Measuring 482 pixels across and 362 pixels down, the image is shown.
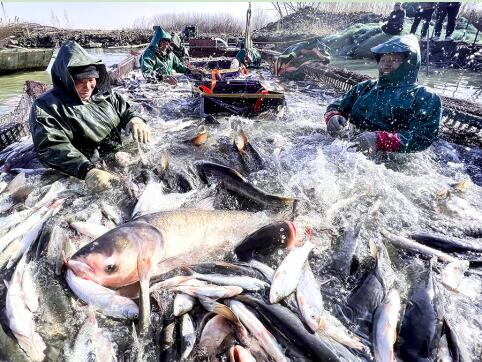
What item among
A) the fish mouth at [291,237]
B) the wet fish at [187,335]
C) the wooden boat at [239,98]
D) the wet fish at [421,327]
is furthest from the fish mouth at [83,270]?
the wooden boat at [239,98]

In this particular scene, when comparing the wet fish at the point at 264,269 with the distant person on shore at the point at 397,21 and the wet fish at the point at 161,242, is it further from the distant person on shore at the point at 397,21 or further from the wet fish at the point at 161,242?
the distant person on shore at the point at 397,21

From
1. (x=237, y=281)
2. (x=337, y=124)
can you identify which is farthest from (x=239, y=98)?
(x=237, y=281)

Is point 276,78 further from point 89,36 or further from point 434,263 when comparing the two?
point 89,36

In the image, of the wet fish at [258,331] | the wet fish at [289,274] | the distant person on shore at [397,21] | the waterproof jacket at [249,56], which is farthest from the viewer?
the distant person on shore at [397,21]

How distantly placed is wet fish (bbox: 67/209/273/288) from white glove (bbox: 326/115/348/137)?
2.81 metres

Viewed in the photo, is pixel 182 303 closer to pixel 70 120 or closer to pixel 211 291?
pixel 211 291

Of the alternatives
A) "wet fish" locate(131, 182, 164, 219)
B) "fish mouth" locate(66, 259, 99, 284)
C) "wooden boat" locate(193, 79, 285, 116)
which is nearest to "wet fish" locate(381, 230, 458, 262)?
"wet fish" locate(131, 182, 164, 219)

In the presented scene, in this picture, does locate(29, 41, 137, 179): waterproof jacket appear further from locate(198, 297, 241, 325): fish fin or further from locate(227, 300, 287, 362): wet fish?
locate(227, 300, 287, 362): wet fish

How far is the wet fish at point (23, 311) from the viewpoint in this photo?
6.57 ft

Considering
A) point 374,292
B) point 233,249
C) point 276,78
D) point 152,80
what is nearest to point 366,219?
point 374,292

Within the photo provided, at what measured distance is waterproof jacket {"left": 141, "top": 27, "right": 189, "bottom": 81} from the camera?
35.9 ft

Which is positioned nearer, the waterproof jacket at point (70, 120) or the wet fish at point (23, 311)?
the wet fish at point (23, 311)

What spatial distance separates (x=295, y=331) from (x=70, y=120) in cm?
380

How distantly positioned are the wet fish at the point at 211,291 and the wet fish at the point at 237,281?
8 cm
